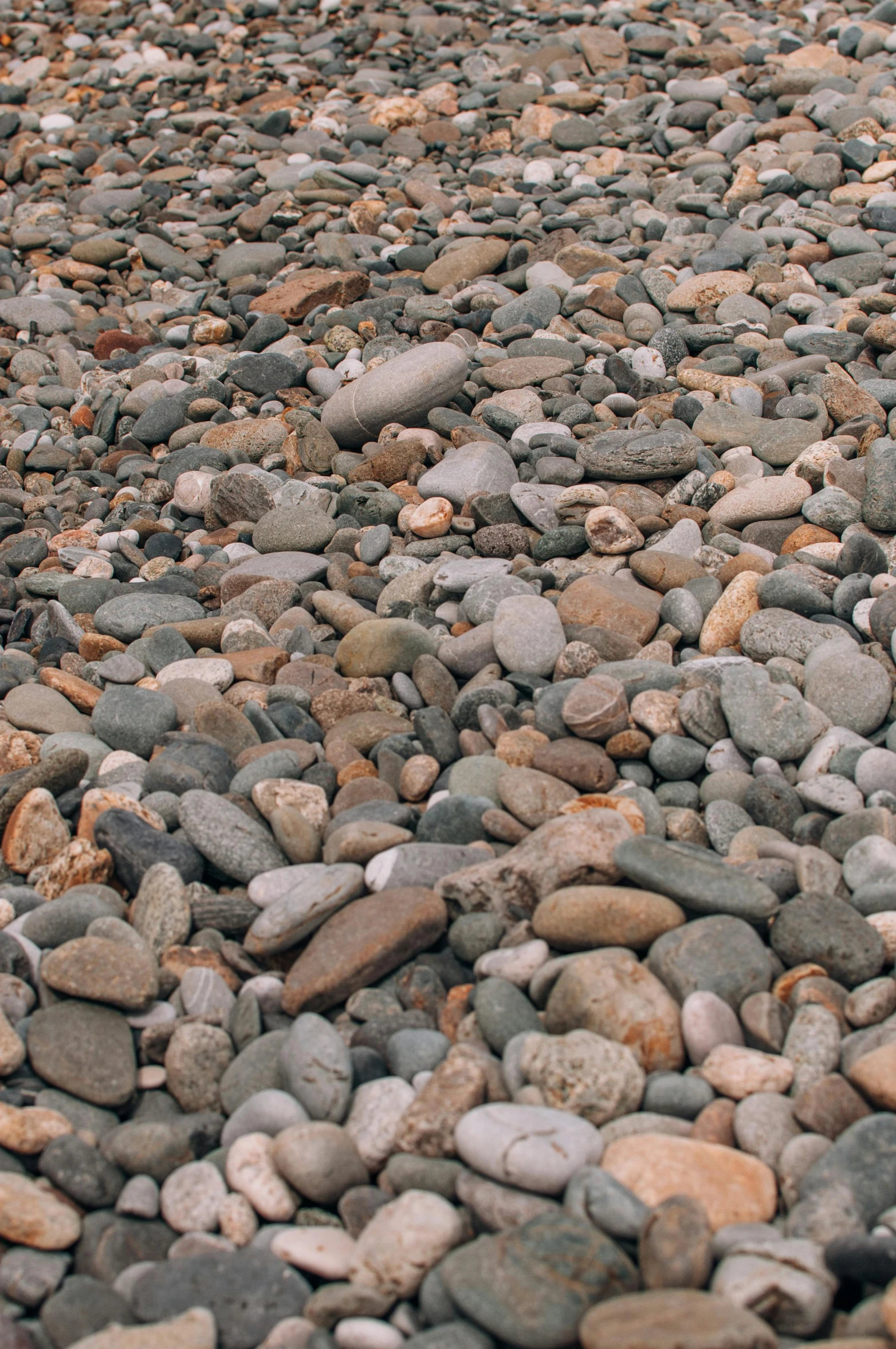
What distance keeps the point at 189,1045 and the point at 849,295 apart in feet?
17.9

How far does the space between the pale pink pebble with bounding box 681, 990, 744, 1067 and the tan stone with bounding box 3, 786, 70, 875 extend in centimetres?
178

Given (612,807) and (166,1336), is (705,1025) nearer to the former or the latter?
(612,807)

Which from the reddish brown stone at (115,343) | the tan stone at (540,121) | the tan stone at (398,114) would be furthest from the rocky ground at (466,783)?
the tan stone at (398,114)

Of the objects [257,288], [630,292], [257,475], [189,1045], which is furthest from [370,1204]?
[257,288]

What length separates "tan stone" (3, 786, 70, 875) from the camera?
3.07 m

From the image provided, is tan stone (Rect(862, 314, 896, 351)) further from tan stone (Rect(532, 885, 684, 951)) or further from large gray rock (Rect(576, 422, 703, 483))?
tan stone (Rect(532, 885, 684, 951))

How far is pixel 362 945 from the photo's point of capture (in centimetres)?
259

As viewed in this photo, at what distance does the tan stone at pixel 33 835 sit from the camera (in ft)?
10.1

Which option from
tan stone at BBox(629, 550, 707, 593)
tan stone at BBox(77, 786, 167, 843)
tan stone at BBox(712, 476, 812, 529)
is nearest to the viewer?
tan stone at BBox(77, 786, 167, 843)

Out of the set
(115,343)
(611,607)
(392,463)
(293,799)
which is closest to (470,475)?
(392,463)

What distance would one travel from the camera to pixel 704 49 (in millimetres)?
9445

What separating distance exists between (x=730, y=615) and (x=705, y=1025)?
174 centimetres

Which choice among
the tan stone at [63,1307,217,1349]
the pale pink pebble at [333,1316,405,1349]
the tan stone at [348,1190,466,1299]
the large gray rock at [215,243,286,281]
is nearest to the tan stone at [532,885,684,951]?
the tan stone at [348,1190,466,1299]

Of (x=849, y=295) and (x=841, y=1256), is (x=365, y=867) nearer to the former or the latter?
(x=841, y=1256)
